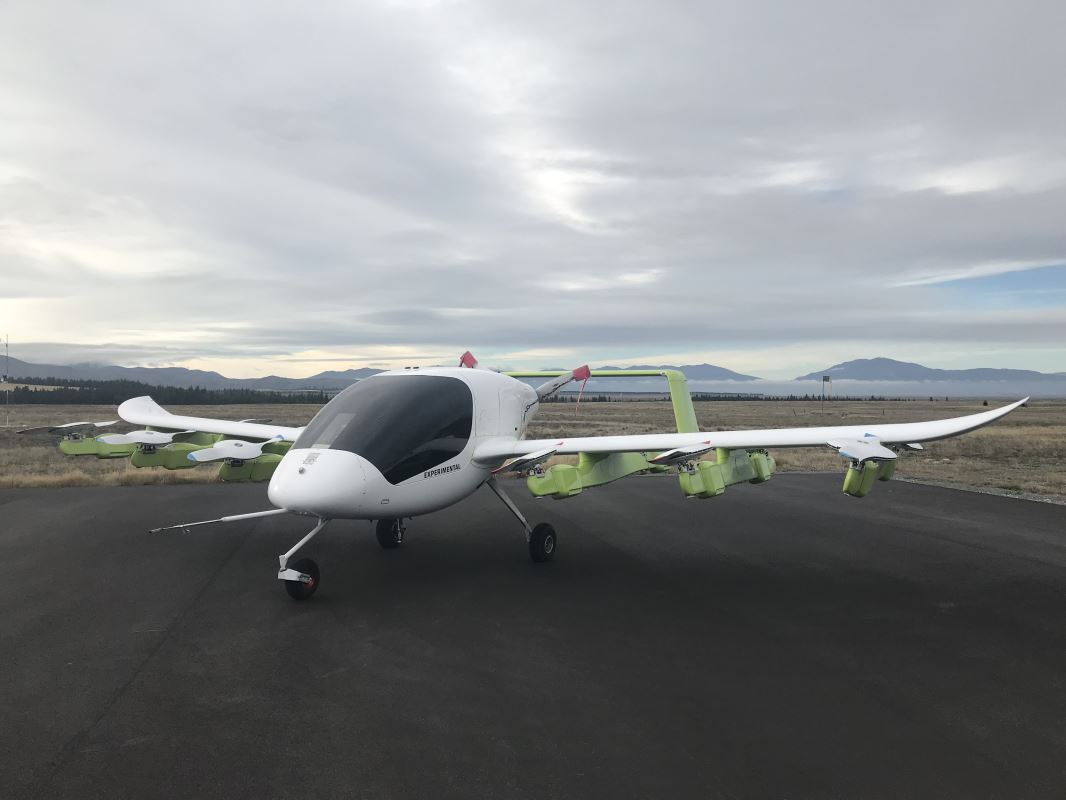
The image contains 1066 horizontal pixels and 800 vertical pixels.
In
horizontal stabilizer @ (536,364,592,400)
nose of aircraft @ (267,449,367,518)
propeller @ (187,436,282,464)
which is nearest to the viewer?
nose of aircraft @ (267,449,367,518)

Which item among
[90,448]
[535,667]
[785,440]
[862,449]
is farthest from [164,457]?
[862,449]

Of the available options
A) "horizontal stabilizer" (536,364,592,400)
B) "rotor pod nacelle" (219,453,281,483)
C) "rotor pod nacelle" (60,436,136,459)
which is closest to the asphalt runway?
"rotor pod nacelle" (219,453,281,483)

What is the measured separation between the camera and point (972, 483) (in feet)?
69.7

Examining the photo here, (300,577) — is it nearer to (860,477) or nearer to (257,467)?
(257,467)

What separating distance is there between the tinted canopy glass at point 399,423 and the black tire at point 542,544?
2.11 m

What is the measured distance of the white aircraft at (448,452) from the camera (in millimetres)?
9031

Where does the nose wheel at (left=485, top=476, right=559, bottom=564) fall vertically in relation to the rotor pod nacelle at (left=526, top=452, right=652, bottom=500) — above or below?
below

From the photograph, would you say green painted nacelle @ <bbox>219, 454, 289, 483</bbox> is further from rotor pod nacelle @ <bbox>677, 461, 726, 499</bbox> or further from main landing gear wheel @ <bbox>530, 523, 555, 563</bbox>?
rotor pod nacelle @ <bbox>677, 461, 726, 499</bbox>

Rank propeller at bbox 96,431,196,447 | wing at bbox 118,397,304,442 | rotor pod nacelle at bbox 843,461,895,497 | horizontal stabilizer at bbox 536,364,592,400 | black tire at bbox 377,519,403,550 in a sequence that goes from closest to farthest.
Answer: rotor pod nacelle at bbox 843,461,895,497 → propeller at bbox 96,431,196,447 → black tire at bbox 377,519,403,550 → wing at bbox 118,397,304,442 → horizontal stabilizer at bbox 536,364,592,400

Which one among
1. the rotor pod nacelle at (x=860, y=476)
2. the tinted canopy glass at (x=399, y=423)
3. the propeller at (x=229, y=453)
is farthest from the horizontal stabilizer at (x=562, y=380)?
the rotor pod nacelle at (x=860, y=476)

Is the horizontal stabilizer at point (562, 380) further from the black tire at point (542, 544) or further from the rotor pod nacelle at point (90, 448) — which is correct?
the rotor pod nacelle at point (90, 448)

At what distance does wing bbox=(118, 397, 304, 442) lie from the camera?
538 inches

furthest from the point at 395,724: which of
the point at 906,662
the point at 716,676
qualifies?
the point at 906,662

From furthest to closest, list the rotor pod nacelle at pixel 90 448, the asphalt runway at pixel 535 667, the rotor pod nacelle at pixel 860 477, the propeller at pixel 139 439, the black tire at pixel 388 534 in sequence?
the rotor pod nacelle at pixel 90 448
the black tire at pixel 388 534
the propeller at pixel 139 439
the rotor pod nacelle at pixel 860 477
the asphalt runway at pixel 535 667
